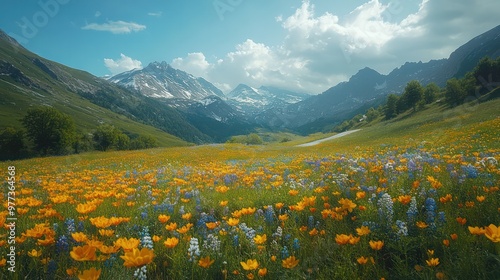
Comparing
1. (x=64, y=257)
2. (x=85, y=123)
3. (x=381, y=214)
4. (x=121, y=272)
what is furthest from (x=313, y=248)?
(x=85, y=123)

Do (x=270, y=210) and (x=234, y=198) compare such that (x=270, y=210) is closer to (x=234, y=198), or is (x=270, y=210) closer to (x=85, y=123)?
(x=234, y=198)

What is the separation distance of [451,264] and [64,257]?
158 inches

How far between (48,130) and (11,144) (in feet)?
90.7

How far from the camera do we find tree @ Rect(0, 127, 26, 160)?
248 feet

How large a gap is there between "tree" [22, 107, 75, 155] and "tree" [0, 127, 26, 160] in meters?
21.4

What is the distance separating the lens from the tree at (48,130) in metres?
59.0

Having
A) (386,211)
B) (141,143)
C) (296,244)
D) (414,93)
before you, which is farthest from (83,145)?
(414,93)

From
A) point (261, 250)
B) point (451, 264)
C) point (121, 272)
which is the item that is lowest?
point (451, 264)

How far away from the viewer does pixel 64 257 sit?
3078mm

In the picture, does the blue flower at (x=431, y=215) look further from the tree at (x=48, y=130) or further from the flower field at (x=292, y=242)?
the tree at (x=48, y=130)

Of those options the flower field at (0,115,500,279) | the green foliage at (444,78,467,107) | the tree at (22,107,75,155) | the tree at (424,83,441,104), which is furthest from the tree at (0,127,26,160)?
the tree at (424,83,441,104)

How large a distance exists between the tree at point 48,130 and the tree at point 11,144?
21.4 metres

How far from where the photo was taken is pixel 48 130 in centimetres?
5972

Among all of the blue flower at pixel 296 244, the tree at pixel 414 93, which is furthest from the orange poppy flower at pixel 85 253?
the tree at pixel 414 93
